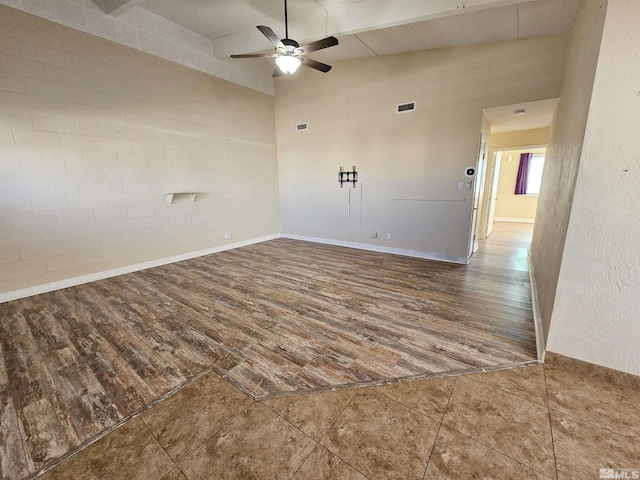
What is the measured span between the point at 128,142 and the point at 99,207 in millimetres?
1081

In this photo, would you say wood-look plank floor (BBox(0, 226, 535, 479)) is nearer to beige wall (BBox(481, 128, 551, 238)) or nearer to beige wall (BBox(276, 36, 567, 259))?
beige wall (BBox(276, 36, 567, 259))

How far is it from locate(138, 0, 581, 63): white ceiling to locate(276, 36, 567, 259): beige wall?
31cm

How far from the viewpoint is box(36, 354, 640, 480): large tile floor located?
129cm

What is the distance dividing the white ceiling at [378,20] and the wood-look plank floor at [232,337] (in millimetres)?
3237

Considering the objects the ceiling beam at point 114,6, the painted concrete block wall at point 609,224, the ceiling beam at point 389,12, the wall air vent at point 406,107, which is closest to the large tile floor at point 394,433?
the painted concrete block wall at point 609,224

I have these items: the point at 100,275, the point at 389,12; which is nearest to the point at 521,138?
the point at 389,12

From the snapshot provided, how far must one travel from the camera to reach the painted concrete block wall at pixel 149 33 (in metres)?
3.32

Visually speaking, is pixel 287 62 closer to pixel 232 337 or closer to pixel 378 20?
pixel 378 20

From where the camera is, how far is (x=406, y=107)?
15.3 feet

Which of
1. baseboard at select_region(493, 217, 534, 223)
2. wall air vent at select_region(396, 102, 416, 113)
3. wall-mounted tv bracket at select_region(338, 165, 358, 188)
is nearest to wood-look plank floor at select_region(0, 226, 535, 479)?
wall-mounted tv bracket at select_region(338, 165, 358, 188)

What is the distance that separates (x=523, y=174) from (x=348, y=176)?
654 centimetres

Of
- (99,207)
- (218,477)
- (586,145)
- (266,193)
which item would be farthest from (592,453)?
(266,193)

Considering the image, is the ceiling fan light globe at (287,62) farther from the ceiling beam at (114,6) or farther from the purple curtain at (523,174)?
the purple curtain at (523,174)

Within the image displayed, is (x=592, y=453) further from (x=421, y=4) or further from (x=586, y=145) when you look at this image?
(x=421, y=4)
